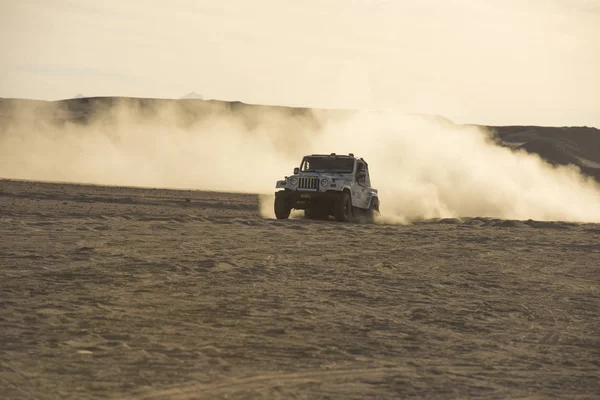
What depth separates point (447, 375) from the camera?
771 centimetres

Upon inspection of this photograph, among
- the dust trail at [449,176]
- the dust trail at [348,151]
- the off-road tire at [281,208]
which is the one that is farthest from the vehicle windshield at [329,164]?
the dust trail at [449,176]

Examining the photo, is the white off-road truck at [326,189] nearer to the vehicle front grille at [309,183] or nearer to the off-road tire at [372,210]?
the vehicle front grille at [309,183]

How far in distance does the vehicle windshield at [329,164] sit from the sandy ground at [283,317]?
5715mm

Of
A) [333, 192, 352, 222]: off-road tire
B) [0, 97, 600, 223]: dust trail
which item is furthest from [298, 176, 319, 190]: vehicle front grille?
[0, 97, 600, 223]: dust trail

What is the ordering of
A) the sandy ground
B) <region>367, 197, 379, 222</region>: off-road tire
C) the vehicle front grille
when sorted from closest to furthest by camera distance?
the sandy ground
the vehicle front grille
<region>367, 197, 379, 222</region>: off-road tire

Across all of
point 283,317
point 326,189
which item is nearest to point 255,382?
point 283,317

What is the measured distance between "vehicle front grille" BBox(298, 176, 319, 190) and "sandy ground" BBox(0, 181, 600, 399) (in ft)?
15.9

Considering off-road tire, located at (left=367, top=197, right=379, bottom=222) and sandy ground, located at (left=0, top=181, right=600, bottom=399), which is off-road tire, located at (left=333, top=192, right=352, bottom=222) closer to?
off-road tire, located at (left=367, top=197, right=379, bottom=222)

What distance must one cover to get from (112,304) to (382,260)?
22.5 feet

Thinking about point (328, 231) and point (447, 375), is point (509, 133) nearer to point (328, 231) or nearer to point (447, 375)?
point (328, 231)

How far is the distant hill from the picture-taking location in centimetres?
9988

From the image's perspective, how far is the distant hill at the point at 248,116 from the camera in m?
99.9

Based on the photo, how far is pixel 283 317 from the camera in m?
9.95

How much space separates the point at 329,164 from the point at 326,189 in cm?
117
